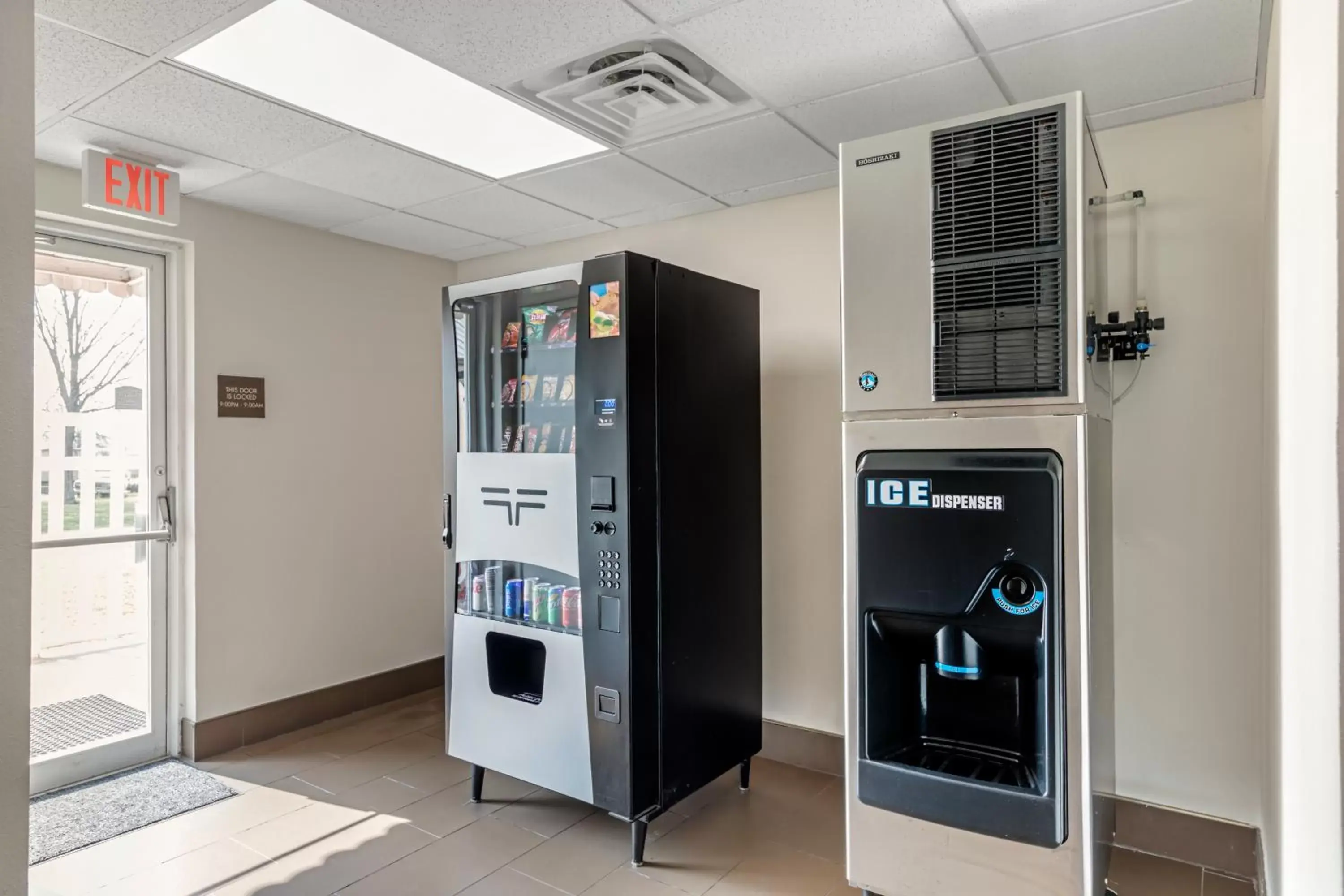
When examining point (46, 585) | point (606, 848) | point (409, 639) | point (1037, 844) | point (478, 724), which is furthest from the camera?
point (409, 639)

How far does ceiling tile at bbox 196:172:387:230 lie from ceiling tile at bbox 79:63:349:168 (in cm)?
28

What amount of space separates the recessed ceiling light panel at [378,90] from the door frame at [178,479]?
140cm

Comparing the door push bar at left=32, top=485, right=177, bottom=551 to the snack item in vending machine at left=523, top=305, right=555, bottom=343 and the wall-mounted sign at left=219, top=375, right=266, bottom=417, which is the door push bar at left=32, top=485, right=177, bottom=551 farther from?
the snack item in vending machine at left=523, top=305, right=555, bottom=343

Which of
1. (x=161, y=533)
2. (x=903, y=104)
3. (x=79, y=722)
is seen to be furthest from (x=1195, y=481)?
(x=79, y=722)

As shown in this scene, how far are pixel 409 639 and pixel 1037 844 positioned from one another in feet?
11.2

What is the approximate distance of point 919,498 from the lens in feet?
6.33

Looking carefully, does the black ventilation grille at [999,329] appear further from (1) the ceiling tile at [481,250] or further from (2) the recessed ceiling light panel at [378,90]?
(1) the ceiling tile at [481,250]

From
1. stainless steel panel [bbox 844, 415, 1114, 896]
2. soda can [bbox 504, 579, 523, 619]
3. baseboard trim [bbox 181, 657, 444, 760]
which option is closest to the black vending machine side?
soda can [bbox 504, 579, 523, 619]

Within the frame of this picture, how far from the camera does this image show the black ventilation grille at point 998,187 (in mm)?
1780

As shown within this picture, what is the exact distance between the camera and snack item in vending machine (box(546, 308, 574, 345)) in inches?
108

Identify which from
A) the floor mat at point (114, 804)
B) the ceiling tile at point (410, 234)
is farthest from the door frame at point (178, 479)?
the ceiling tile at point (410, 234)

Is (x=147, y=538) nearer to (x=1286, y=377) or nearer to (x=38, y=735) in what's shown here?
(x=38, y=735)

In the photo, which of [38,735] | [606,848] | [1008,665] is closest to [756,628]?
[606,848]

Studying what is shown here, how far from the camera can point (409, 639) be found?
4293 millimetres
